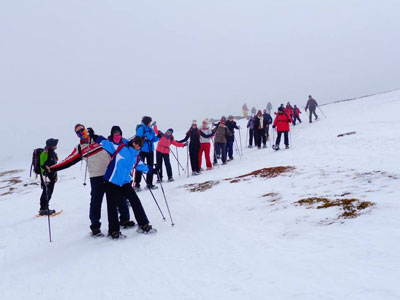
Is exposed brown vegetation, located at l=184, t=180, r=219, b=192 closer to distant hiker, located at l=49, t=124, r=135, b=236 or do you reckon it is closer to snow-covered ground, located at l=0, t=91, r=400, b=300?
snow-covered ground, located at l=0, t=91, r=400, b=300

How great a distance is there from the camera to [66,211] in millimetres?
10367

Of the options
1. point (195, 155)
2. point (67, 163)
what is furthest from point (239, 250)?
point (195, 155)

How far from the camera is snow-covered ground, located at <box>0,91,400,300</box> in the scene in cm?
361

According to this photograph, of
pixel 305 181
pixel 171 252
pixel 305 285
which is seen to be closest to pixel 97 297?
pixel 171 252

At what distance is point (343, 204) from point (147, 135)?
264 inches

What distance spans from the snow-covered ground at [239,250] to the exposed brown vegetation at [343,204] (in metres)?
0.16

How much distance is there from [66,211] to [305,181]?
791cm

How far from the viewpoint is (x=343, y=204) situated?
5832 mm

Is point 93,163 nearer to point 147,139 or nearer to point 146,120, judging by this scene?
point 146,120

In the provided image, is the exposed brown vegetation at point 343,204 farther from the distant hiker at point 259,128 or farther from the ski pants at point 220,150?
the distant hiker at point 259,128

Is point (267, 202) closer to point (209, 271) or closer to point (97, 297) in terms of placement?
point (209, 271)

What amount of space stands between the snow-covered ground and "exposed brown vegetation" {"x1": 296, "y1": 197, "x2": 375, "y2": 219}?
0.16 m

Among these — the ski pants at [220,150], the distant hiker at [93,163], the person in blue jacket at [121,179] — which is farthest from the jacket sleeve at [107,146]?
the ski pants at [220,150]

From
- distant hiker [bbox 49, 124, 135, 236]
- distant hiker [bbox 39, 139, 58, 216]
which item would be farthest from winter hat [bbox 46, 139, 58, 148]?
distant hiker [bbox 49, 124, 135, 236]
